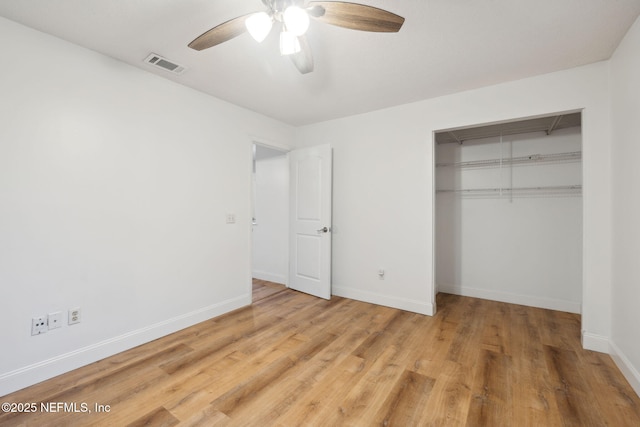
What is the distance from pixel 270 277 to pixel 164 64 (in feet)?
10.6

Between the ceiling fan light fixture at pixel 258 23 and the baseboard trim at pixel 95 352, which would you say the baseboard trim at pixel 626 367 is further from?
the baseboard trim at pixel 95 352

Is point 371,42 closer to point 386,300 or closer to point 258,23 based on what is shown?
point 258,23

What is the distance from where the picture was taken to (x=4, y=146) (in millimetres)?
1787

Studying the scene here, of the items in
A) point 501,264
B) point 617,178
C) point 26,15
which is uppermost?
point 26,15

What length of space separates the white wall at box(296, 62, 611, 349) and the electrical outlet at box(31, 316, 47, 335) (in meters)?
2.88

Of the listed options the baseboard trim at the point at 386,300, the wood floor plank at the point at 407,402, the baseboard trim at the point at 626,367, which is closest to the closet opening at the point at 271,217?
the baseboard trim at the point at 386,300

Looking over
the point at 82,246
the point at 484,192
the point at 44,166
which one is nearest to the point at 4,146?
the point at 44,166

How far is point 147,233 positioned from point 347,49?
7.63 ft

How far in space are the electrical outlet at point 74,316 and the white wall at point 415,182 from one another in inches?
106

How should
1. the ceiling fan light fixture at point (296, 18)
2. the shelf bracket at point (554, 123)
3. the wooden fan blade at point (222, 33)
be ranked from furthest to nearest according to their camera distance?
the shelf bracket at point (554, 123)
the wooden fan blade at point (222, 33)
the ceiling fan light fixture at point (296, 18)

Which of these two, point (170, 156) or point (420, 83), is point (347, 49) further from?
point (170, 156)

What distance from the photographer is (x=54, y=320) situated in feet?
6.50

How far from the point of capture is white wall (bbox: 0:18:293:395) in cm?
184

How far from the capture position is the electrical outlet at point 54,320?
6.42ft
